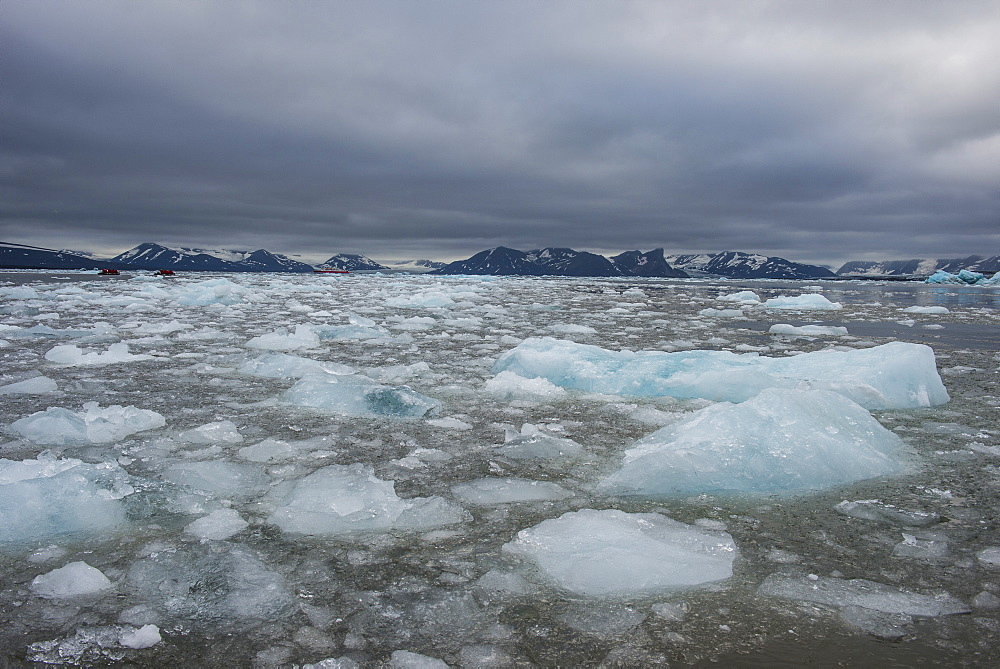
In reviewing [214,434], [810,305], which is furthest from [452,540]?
[810,305]

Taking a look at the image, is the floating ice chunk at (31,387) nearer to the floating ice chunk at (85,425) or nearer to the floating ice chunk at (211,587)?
the floating ice chunk at (85,425)

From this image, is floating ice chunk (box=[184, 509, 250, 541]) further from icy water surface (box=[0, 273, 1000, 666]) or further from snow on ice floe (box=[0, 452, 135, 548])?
snow on ice floe (box=[0, 452, 135, 548])

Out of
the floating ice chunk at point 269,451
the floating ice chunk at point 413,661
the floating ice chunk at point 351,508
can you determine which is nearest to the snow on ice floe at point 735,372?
the floating ice chunk at point 269,451

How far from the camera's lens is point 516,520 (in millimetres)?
2605

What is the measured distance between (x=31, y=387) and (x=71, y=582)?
4.05 metres

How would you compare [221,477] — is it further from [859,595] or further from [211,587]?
[859,595]

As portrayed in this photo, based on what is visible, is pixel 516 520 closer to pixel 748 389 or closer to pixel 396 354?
pixel 748 389

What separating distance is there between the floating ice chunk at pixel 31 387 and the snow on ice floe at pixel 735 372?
13.7ft

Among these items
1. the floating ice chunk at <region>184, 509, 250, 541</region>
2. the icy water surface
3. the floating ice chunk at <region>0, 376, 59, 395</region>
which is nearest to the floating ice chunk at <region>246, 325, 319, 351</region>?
the floating ice chunk at <region>0, 376, 59, 395</region>

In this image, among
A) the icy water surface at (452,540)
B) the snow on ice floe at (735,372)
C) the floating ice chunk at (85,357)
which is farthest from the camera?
the floating ice chunk at (85,357)

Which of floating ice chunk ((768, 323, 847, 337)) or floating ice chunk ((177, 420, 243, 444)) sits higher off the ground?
floating ice chunk ((768, 323, 847, 337))

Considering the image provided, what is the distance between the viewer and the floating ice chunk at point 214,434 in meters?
3.67

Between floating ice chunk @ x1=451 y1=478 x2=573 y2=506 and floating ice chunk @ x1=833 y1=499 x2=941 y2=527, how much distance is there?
134 centimetres

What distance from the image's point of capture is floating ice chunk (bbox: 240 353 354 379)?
576 cm
